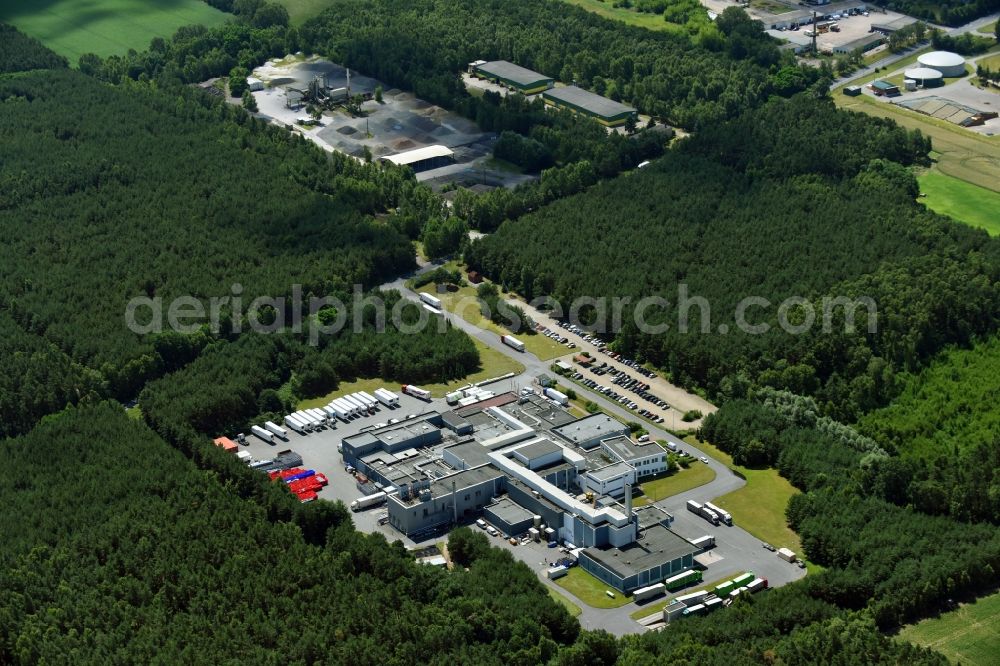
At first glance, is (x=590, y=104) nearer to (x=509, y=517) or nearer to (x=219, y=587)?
(x=509, y=517)

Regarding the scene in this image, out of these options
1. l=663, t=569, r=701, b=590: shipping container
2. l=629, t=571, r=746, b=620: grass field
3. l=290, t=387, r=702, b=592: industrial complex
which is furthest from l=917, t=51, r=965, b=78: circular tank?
l=663, t=569, r=701, b=590: shipping container

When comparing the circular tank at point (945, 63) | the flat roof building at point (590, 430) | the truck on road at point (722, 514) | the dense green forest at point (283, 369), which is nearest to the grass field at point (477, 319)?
the dense green forest at point (283, 369)

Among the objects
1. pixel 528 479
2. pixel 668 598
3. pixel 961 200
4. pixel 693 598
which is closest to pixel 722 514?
pixel 668 598

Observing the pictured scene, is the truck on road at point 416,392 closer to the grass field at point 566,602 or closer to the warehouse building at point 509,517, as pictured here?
the warehouse building at point 509,517

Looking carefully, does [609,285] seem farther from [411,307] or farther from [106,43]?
[106,43]

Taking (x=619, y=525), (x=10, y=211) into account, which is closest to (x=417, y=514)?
(x=619, y=525)

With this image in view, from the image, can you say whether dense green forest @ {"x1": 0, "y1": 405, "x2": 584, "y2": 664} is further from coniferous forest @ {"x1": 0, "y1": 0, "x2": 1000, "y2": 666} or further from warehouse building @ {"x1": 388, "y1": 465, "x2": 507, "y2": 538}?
warehouse building @ {"x1": 388, "y1": 465, "x2": 507, "y2": 538}

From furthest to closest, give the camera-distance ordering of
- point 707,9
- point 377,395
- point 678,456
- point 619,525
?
point 707,9 → point 377,395 → point 678,456 → point 619,525
